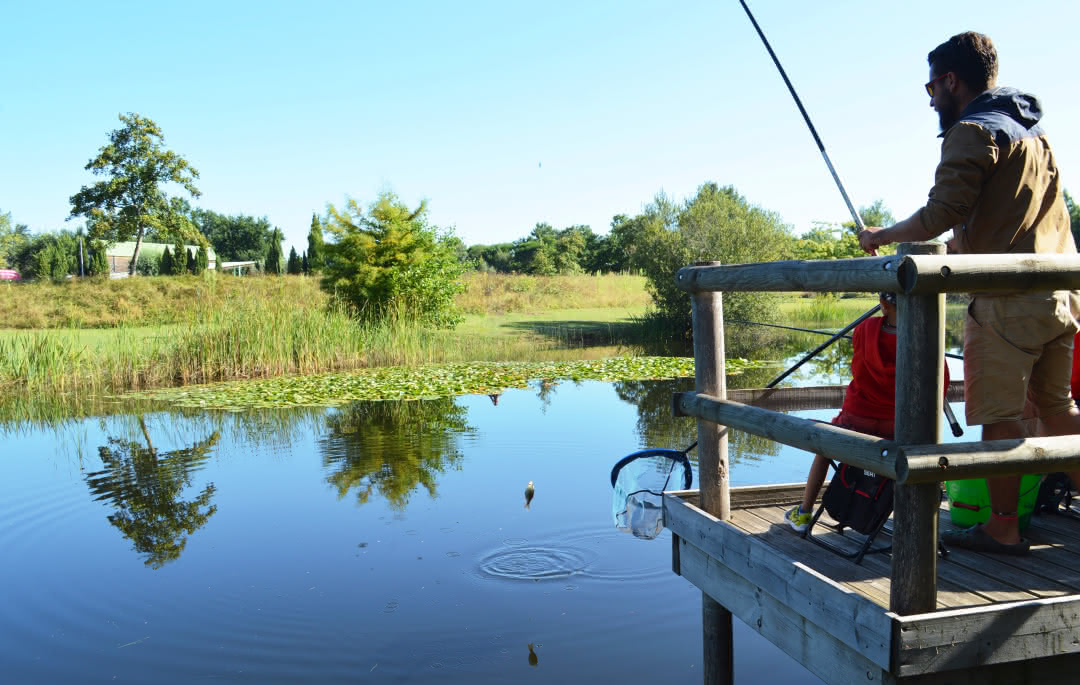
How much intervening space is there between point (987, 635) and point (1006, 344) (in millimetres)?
1038

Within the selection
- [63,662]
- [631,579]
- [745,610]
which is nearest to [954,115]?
[745,610]

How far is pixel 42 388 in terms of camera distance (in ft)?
47.6

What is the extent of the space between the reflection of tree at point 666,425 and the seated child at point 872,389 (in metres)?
3.57

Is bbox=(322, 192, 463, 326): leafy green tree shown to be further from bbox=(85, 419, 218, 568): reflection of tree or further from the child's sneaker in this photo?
the child's sneaker

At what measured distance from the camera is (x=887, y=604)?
8.56ft

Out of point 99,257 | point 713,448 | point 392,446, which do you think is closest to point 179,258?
point 99,257

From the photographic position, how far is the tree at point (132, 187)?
3975cm

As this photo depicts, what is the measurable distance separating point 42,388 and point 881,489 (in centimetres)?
1474

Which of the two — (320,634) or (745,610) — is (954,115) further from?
(320,634)

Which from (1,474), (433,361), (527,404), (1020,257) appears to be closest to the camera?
(1020,257)

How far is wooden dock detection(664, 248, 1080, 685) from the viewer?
2266 millimetres

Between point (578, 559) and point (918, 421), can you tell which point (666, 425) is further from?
point (918, 421)

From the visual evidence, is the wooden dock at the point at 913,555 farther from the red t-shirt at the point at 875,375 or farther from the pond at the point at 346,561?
the pond at the point at 346,561

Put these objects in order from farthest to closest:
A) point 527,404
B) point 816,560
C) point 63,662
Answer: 1. point 527,404
2. point 63,662
3. point 816,560
